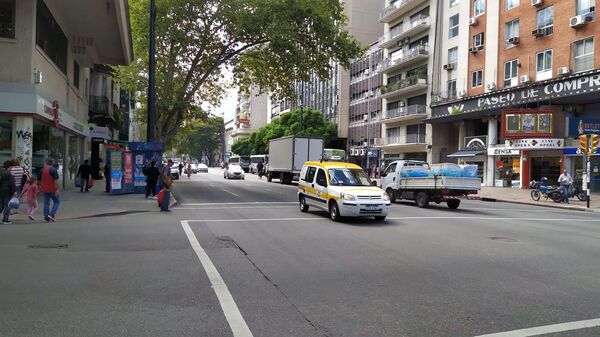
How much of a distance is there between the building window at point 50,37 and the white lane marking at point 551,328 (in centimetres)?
1944

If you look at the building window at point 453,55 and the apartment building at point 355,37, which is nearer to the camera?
the building window at point 453,55

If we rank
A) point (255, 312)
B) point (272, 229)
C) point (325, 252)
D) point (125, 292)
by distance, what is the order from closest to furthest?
point (255, 312)
point (125, 292)
point (325, 252)
point (272, 229)

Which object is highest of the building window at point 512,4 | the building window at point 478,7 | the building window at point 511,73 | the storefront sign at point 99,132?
the building window at point 478,7

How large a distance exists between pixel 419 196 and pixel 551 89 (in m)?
17.4

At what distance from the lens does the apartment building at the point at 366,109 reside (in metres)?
62.5

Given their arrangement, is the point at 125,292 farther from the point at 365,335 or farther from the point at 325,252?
the point at 325,252

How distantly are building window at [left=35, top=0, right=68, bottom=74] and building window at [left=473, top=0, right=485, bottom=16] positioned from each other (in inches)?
1221

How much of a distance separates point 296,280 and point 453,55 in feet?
136

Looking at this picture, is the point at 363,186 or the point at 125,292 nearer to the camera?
the point at 125,292

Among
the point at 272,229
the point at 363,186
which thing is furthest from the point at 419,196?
the point at 272,229

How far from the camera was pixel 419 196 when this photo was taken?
2020 cm

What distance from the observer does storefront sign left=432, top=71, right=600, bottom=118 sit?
29263mm

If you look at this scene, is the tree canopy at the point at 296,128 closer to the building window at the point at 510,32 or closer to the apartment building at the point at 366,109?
the apartment building at the point at 366,109

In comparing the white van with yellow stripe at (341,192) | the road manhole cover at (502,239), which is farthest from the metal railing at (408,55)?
the road manhole cover at (502,239)
